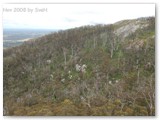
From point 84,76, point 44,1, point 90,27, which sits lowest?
point 84,76

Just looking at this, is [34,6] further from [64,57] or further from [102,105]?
[102,105]

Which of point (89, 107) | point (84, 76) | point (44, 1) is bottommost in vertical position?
point (89, 107)

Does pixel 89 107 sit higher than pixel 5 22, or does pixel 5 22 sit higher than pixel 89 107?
pixel 5 22

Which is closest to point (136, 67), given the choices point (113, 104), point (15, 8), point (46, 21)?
point (113, 104)

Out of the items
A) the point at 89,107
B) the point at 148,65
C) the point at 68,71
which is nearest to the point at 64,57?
the point at 68,71

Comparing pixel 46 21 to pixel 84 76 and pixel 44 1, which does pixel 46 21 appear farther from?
pixel 84 76

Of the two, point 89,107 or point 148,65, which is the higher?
point 148,65
